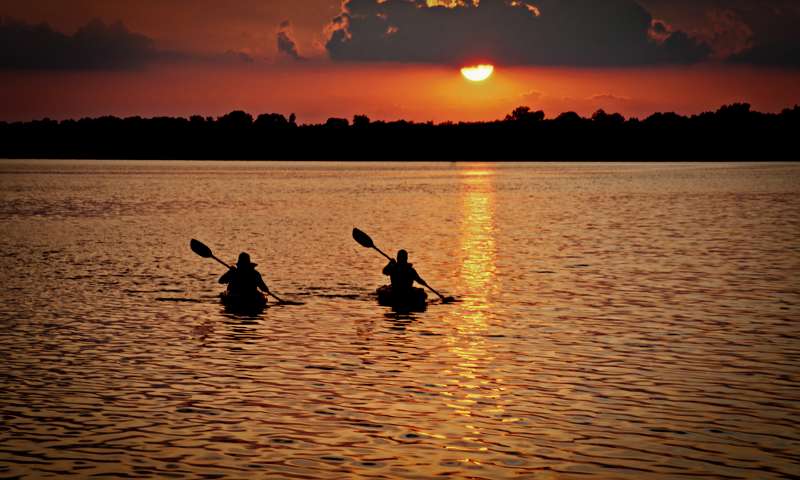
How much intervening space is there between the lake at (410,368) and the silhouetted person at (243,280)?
83 centimetres

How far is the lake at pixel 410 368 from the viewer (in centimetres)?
1570

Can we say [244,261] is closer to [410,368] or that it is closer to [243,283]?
[243,283]

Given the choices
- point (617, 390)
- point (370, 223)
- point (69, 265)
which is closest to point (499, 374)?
point (617, 390)

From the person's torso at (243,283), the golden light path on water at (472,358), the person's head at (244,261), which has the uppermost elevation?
the person's head at (244,261)

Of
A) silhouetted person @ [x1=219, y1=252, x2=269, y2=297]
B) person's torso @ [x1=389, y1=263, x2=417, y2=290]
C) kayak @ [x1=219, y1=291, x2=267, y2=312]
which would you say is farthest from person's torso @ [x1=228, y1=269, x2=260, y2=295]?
person's torso @ [x1=389, y1=263, x2=417, y2=290]

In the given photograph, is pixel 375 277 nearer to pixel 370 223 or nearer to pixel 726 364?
pixel 726 364

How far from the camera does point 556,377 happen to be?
70.0 feet

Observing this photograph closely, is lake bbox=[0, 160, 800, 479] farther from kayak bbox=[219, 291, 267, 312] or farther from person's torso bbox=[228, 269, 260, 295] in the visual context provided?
person's torso bbox=[228, 269, 260, 295]

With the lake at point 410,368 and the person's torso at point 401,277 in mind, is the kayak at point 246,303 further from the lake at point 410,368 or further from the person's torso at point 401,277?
the person's torso at point 401,277

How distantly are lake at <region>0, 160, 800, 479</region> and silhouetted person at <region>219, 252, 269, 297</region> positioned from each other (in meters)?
0.83

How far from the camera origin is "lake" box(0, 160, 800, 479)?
1570 cm

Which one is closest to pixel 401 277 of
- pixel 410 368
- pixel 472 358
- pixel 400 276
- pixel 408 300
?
pixel 400 276

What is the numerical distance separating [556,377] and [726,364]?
410 centimetres

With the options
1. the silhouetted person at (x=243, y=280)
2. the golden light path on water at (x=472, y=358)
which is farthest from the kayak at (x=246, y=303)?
the golden light path on water at (x=472, y=358)
